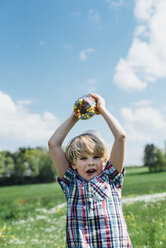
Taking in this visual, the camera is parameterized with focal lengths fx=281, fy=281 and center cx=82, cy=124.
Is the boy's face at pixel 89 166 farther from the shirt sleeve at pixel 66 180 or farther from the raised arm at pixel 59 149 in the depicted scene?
the raised arm at pixel 59 149

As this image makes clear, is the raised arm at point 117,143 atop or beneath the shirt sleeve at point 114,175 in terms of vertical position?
atop

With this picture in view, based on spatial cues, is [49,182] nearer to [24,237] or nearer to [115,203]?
[24,237]

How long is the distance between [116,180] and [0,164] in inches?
2154

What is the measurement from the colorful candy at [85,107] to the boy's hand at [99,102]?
3 centimetres

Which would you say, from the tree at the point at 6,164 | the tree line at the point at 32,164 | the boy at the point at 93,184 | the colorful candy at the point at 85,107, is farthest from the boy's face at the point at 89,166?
the tree at the point at 6,164

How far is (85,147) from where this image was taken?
2.62 metres

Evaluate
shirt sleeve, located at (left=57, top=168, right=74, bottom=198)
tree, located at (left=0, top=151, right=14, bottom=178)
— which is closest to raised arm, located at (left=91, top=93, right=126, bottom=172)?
shirt sleeve, located at (left=57, top=168, right=74, bottom=198)

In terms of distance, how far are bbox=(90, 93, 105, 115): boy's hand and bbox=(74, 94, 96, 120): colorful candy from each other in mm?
31

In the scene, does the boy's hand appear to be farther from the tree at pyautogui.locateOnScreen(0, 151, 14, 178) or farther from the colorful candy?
the tree at pyautogui.locateOnScreen(0, 151, 14, 178)

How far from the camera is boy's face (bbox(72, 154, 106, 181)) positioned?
2.60 meters

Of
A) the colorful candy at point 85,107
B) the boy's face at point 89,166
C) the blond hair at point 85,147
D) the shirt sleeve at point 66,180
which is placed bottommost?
the shirt sleeve at point 66,180

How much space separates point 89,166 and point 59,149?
378 mm

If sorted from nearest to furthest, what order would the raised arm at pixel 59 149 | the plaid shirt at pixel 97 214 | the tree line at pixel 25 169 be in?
the plaid shirt at pixel 97 214, the raised arm at pixel 59 149, the tree line at pixel 25 169

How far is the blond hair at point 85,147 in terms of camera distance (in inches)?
103
